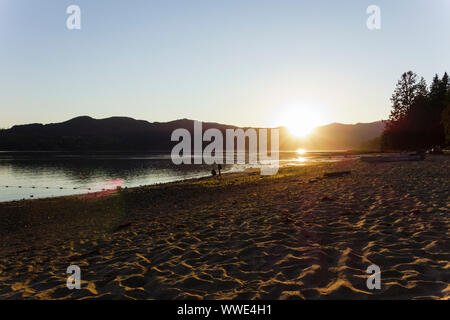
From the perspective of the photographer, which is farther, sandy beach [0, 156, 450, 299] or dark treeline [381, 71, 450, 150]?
dark treeline [381, 71, 450, 150]

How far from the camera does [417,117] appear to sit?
2164 inches

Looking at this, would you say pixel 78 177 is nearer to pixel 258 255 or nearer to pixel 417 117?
pixel 258 255

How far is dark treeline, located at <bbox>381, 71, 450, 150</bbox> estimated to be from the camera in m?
54.1

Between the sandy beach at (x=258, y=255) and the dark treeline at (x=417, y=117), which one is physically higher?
the dark treeline at (x=417, y=117)

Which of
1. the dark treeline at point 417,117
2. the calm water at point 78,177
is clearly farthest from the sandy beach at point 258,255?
the dark treeline at point 417,117

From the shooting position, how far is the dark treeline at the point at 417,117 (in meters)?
54.1

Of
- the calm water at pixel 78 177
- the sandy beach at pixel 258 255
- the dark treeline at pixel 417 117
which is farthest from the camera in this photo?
the dark treeline at pixel 417 117

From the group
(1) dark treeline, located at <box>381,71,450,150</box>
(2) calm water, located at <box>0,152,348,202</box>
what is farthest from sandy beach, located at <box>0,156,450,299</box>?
(1) dark treeline, located at <box>381,71,450,150</box>

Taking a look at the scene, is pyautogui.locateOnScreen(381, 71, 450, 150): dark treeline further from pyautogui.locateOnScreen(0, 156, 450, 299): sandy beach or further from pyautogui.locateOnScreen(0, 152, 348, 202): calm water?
pyautogui.locateOnScreen(0, 156, 450, 299): sandy beach

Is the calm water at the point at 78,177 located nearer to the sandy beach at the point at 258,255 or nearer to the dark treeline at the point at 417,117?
the dark treeline at the point at 417,117

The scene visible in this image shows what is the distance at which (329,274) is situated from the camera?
479 centimetres

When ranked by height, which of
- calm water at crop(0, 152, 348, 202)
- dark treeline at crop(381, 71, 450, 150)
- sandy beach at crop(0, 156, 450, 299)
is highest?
dark treeline at crop(381, 71, 450, 150)
